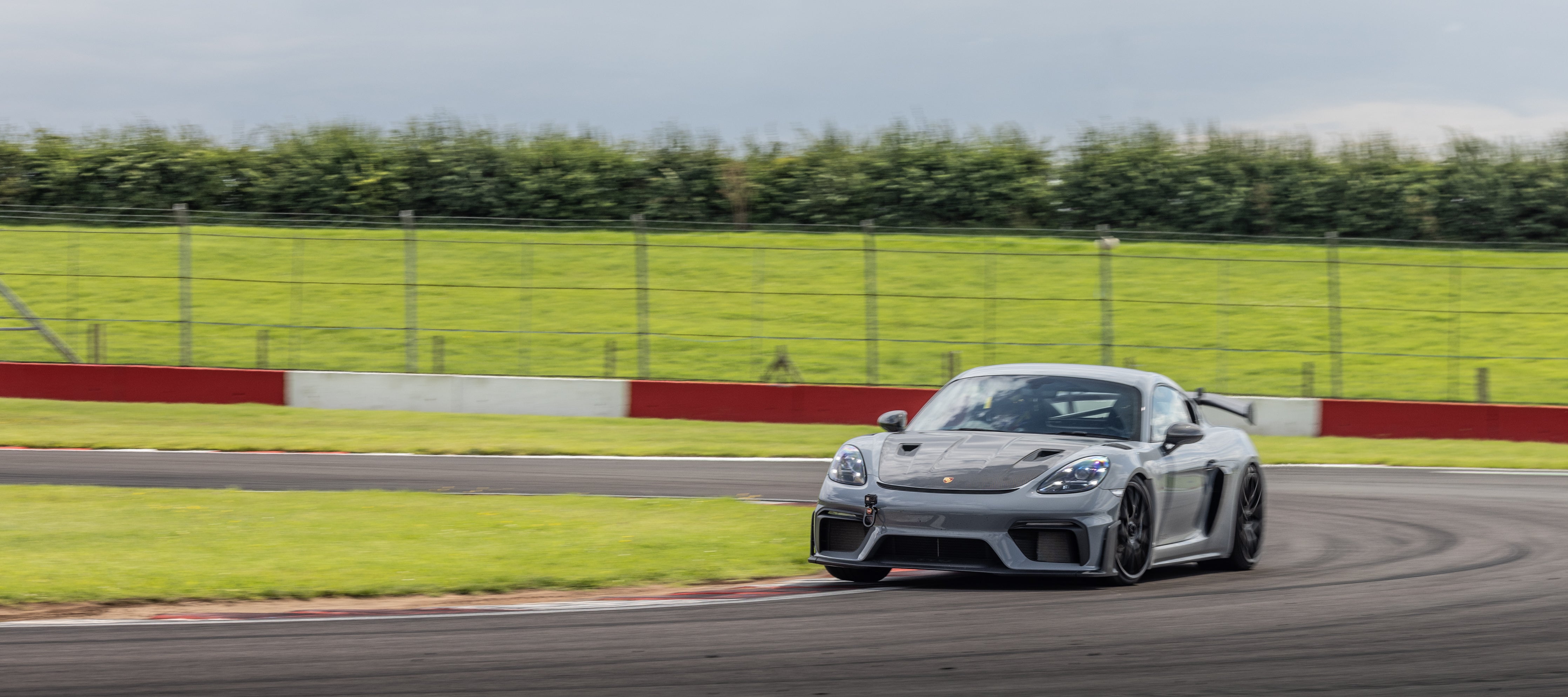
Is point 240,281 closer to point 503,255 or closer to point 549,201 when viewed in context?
point 503,255

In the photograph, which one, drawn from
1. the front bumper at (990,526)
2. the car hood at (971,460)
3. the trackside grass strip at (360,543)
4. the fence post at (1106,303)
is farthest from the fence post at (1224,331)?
the front bumper at (990,526)

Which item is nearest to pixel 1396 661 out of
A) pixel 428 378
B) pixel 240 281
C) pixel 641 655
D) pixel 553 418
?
pixel 641 655

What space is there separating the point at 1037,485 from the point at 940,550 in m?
0.58

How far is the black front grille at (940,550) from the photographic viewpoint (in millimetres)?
7797

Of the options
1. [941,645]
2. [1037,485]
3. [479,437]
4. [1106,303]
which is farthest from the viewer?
[1106,303]

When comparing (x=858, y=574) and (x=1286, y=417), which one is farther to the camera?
(x=1286, y=417)

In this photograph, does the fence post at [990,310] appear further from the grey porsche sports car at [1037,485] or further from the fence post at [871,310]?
the grey porsche sports car at [1037,485]

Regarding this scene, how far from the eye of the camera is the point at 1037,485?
7887mm

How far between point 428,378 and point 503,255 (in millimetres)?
5274

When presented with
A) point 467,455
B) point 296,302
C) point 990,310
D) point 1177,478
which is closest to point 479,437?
point 467,455

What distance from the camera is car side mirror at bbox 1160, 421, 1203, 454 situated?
8719mm

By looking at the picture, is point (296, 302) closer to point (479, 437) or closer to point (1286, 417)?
point (479, 437)

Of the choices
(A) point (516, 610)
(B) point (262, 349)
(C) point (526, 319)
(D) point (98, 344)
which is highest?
(C) point (526, 319)

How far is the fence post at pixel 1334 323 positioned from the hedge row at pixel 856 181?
455 inches
